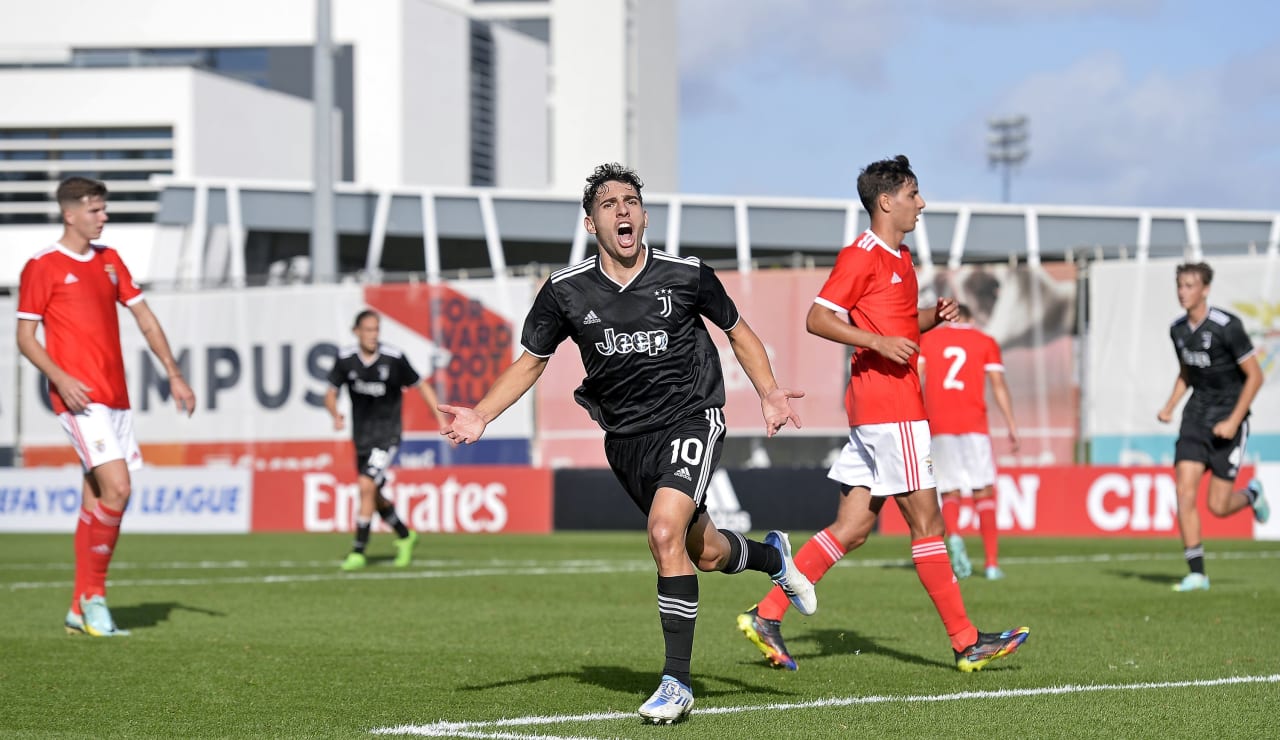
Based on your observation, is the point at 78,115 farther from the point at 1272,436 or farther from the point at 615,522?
the point at 1272,436

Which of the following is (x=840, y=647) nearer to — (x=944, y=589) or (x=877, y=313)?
(x=944, y=589)

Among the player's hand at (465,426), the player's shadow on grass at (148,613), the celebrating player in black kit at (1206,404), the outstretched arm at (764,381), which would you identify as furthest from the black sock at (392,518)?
the outstretched arm at (764,381)

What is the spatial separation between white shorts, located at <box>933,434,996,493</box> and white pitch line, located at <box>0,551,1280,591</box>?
1.65m

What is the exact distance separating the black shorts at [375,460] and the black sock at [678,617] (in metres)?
8.76

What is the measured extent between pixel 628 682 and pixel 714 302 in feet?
5.91

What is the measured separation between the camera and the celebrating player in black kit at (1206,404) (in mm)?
11539

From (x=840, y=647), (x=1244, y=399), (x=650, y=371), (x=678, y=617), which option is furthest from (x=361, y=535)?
(x=678, y=617)

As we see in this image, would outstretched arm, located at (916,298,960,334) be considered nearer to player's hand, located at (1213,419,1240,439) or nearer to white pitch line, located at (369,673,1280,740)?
white pitch line, located at (369,673,1280,740)

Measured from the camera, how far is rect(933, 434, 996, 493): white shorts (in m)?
13.4

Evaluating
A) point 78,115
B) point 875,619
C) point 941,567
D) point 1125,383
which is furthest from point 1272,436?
point 78,115

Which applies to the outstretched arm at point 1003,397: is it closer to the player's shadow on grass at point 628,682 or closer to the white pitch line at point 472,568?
the white pitch line at point 472,568

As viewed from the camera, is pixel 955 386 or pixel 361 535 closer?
pixel 955 386

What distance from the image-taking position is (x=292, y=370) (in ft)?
85.1

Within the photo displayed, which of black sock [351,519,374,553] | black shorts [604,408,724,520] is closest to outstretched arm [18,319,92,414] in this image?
black shorts [604,408,724,520]
